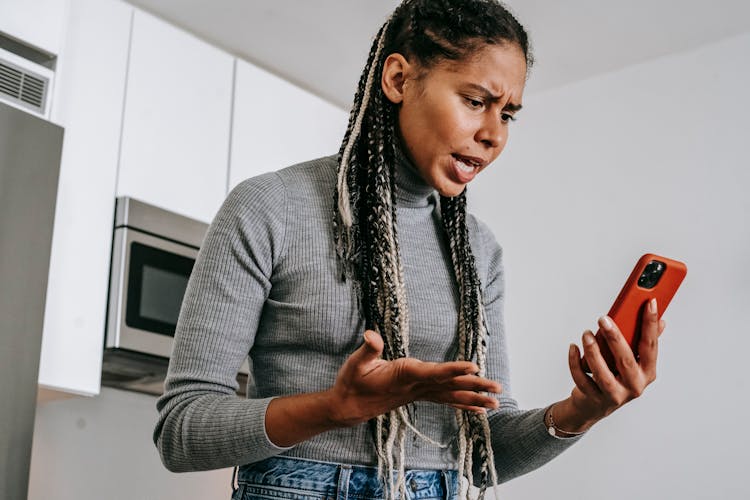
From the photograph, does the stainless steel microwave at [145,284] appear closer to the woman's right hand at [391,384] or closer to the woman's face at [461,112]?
the woman's face at [461,112]

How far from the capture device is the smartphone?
100 centimetres

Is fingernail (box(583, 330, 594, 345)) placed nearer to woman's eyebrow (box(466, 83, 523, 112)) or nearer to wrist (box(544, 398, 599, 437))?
wrist (box(544, 398, 599, 437))

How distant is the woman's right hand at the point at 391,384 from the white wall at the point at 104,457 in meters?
1.90

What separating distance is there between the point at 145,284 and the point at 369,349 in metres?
1.65

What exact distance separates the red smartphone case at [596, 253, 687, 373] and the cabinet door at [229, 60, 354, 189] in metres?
1.81

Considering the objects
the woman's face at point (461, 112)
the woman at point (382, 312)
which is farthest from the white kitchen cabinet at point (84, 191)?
the woman's face at point (461, 112)

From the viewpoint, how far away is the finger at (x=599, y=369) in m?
0.97

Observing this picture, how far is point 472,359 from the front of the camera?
3.61 feet

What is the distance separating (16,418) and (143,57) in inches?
44.8

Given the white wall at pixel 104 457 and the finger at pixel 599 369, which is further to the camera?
the white wall at pixel 104 457

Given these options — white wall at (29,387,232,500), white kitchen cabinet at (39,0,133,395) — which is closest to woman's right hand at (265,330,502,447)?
white kitchen cabinet at (39,0,133,395)

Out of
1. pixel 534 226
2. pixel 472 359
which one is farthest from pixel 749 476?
pixel 472 359

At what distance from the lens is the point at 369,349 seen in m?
0.79

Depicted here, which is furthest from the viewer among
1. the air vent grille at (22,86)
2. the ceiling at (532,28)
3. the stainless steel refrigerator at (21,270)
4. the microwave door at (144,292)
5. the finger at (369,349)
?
the ceiling at (532,28)
